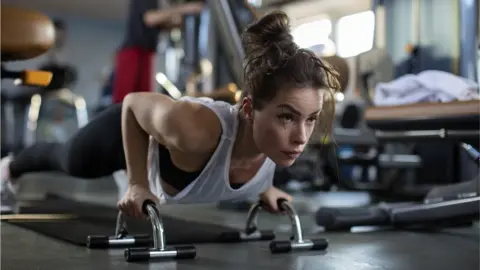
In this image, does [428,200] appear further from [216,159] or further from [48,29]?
[48,29]

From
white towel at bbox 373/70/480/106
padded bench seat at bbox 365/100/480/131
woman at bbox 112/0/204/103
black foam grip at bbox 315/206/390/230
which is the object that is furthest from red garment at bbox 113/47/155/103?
black foam grip at bbox 315/206/390/230

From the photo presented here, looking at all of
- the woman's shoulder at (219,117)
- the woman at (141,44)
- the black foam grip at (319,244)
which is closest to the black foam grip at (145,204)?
the woman's shoulder at (219,117)

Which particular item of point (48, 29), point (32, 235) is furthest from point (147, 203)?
point (48, 29)

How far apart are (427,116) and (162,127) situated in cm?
125

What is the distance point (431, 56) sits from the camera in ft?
11.7

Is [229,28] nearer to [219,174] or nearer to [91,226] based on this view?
[91,226]

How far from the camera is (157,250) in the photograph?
1.36 metres

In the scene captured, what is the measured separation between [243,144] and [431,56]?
2.44 metres

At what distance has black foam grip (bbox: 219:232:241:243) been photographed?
1730 millimetres

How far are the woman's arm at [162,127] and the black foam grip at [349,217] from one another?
2.53 ft

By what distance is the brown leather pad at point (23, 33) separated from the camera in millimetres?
1901

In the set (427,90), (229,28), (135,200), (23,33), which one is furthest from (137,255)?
(229,28)

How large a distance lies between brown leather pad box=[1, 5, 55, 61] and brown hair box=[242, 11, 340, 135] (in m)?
0.86

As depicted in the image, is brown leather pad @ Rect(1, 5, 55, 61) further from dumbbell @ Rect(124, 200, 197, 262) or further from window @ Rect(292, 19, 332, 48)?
window @ Rect(292, 19, 332, 48)
